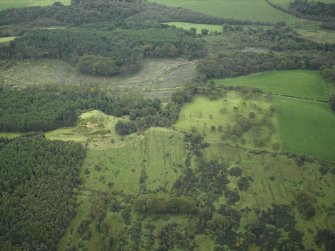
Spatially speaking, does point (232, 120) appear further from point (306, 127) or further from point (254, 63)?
point (254, 63)

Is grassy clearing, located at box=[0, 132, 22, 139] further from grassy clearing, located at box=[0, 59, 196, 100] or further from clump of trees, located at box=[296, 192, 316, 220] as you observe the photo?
clump of trees, located at box=[296, 192, 316, 220]

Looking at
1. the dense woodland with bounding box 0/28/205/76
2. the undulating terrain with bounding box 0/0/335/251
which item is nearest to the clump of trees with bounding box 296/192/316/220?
the undulating terrain with bounding box 0/0/335/251

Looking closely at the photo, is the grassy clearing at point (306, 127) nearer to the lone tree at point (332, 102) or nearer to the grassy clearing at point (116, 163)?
the lone tree at point (332, 102)

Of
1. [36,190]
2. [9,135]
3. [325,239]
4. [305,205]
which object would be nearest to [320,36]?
[305,205]

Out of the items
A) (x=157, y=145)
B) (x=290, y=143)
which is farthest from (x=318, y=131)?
(x=157, y=145)

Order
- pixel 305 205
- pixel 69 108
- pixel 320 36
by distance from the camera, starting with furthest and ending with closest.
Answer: pixel 320 36, pixel 69 108, pixel 305 205

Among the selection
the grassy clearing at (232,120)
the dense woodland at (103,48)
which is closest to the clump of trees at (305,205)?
the grassy clearing at (232,120)
